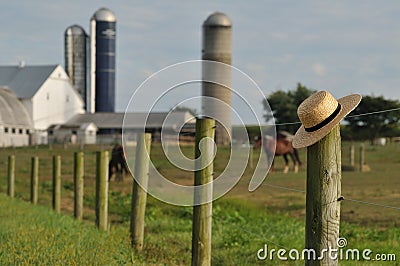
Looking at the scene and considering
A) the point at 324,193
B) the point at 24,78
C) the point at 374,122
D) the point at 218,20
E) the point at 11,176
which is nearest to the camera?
the point at 324,193

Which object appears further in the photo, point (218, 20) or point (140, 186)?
point (218, 20)

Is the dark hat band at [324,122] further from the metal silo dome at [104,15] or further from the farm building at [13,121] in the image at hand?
the metal silo dome at [104,15]

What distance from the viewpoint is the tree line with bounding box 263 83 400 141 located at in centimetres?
4550

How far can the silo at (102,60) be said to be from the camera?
67000 millimetres

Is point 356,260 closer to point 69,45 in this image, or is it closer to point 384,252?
point 384,252

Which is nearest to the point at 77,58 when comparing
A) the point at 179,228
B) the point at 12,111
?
the point at 12,111

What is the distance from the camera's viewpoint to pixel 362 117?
40.3 meters

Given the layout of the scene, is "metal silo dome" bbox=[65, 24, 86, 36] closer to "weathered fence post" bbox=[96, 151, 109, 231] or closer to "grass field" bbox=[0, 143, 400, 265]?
"grass field" bbox=[0, 143, 400, 265]

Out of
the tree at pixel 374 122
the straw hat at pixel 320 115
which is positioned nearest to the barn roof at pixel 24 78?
the tree at pixel 374 122

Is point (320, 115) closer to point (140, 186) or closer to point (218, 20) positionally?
point (140, 186)

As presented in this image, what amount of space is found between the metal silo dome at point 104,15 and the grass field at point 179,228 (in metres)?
47.1

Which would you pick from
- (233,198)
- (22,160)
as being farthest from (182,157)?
(22,160)

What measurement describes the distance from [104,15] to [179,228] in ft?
190

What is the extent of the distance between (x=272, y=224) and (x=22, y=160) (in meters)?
23.7
